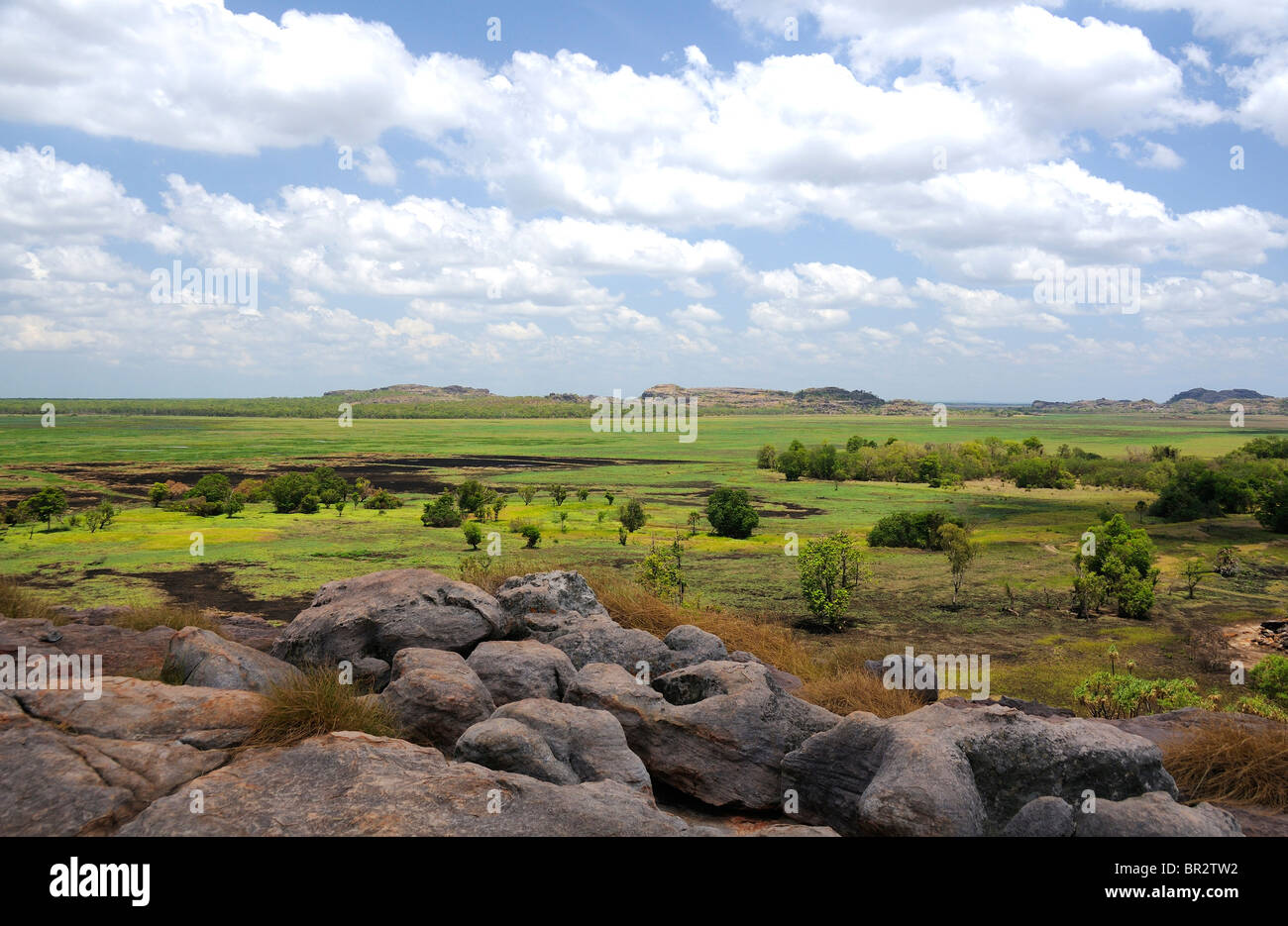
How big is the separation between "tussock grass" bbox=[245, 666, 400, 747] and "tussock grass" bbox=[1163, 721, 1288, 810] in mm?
9520

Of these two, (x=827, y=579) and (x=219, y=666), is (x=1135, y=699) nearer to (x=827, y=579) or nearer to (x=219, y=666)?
(x=827, y=579)

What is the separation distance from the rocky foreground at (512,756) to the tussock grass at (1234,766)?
3.80 ft

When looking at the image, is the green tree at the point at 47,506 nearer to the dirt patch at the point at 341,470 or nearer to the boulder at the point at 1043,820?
the dirt patch at the point at 341,470

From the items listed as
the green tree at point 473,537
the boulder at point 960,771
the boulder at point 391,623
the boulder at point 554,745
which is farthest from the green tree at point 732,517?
the boulder at point 554,745

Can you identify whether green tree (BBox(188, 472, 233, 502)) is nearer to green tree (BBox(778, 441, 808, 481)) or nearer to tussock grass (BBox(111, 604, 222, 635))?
tussock grass (BBox(111, 604, 222, 635))

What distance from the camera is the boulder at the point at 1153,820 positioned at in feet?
20.9

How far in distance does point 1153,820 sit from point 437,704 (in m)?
7.48

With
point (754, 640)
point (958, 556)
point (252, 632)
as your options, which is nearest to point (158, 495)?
point (252, 632)

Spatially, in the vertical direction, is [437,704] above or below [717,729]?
above

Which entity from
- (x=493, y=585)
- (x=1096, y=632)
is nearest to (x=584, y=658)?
(x=493, y=585)

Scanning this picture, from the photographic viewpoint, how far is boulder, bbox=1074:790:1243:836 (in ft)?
20.9

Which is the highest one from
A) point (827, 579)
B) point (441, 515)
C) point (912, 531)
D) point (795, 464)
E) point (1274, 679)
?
point (795, 464)

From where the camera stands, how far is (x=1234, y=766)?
8.81 metres

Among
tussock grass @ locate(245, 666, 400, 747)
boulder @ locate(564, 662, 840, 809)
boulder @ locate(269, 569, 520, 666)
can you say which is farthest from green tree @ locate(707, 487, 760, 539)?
tussock grass @ locate(245, 666, 400, 747)
